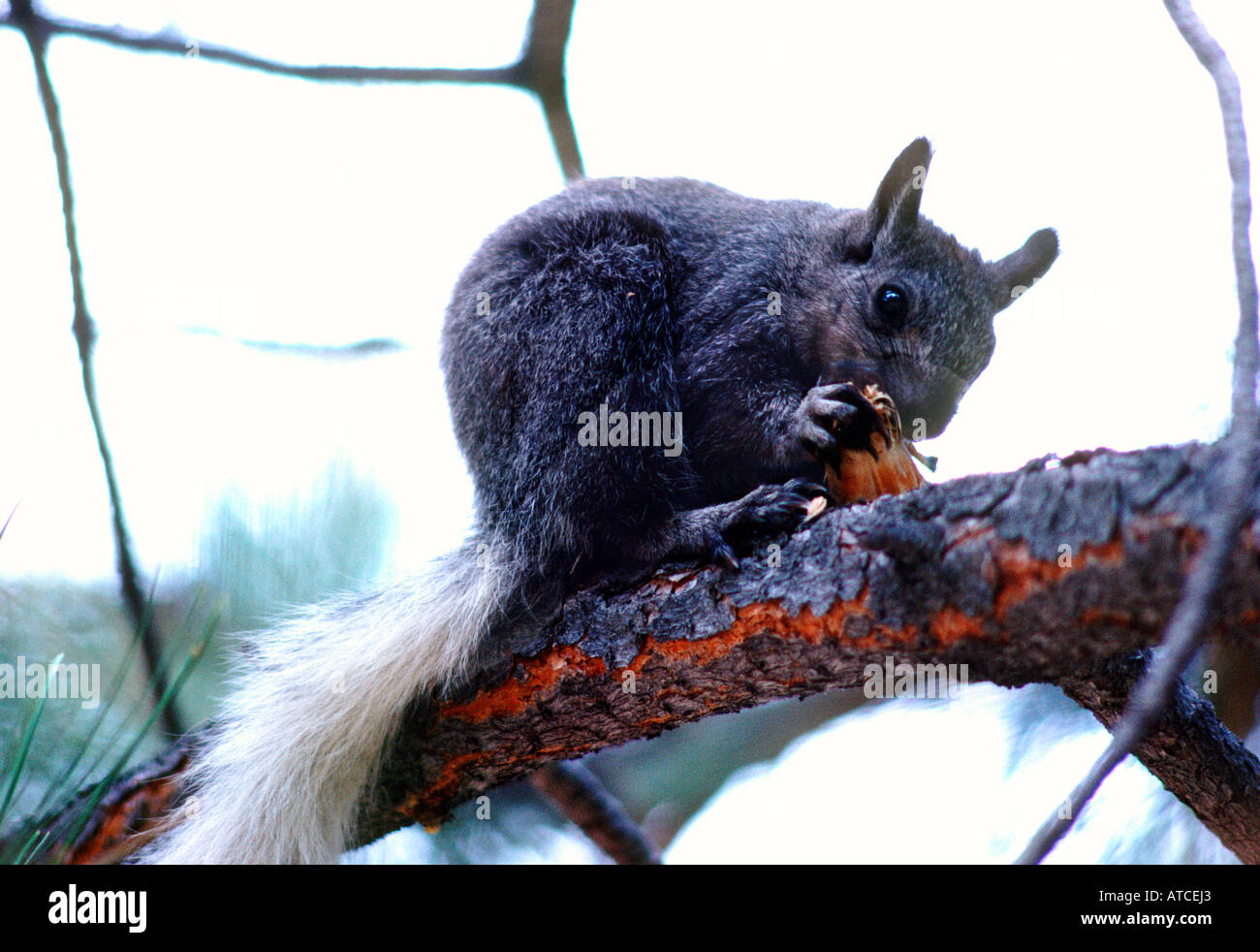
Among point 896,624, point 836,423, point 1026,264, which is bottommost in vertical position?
point 896,624

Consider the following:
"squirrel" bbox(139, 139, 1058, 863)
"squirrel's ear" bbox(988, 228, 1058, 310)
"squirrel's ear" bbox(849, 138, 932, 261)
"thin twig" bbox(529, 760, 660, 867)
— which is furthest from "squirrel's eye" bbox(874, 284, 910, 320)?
"thin twig" bbox(529, 760, 660, 867)

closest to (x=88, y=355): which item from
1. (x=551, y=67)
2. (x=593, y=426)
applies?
(x=593, y=426)

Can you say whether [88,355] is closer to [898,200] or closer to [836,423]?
[836,423]

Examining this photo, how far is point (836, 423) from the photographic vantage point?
149cm

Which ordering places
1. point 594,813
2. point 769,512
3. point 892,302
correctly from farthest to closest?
point 594,813 → point 892,302 → point 769,512

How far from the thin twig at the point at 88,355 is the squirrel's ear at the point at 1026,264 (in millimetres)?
1939

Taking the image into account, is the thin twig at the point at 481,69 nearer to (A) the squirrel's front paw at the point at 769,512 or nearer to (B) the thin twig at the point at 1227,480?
(A) the squirrel's front paw at the point at 769,512

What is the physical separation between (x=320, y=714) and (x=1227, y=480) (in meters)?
1.54

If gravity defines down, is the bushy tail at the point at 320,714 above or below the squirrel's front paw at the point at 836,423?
below

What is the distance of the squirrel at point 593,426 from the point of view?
1.58 meters

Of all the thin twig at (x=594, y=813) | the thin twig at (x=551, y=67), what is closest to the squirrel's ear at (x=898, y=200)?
the thin twig at (x=551, y=67)

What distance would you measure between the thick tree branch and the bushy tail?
0.06 metres

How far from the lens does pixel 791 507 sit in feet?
4.58
